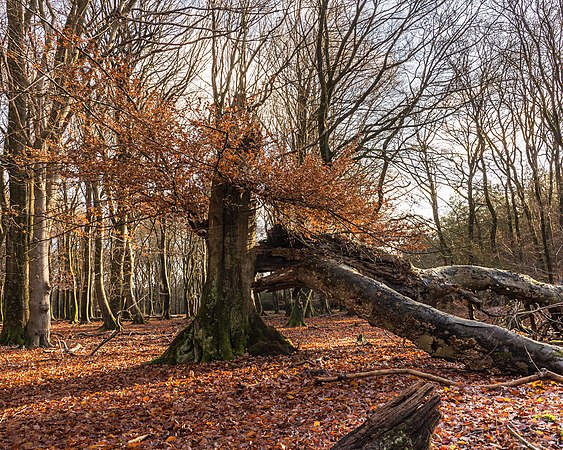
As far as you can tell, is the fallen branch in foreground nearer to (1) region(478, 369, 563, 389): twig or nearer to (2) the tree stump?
(1) region(478, 369, 563, 389): twig

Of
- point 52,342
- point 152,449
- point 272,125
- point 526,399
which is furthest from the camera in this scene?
point 272,125

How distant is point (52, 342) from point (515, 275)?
11.9m

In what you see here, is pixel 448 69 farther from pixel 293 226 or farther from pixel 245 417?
pixel 245 417

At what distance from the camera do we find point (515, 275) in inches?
340

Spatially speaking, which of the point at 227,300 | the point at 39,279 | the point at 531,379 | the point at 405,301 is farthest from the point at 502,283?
the point at 39,279

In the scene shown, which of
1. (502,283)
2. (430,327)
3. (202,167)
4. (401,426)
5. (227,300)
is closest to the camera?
(401,426)

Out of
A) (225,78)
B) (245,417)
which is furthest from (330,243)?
(225,78)

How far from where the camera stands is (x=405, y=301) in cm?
674

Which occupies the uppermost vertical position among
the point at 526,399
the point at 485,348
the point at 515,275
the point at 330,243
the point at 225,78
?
the point at 225,78

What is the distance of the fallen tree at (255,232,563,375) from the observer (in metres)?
5.52

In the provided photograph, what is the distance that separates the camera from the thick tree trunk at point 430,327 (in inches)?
215

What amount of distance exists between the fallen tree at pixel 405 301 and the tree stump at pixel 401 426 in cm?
290

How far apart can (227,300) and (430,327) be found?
12.1 ft

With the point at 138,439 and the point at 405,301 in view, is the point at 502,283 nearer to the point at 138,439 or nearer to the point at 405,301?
the point at 405,301
